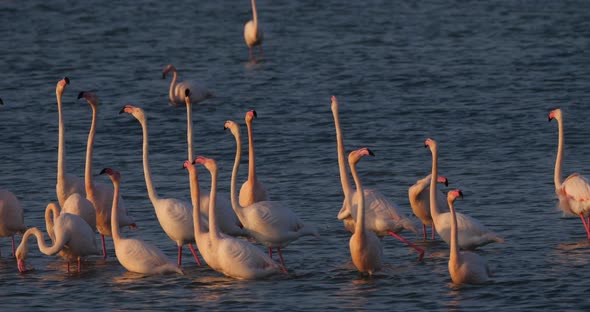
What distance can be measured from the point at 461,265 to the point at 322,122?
9.43 m

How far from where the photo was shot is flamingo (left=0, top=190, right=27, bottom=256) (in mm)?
14211

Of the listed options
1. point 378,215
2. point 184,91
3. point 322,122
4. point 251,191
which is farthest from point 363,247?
point 184,91

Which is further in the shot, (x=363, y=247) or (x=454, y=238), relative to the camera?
(x=363, y=247)

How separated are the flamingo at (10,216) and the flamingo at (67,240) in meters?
0.67

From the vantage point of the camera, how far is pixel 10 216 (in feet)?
46.7

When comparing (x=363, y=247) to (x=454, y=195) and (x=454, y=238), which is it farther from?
(x=454, y=195)

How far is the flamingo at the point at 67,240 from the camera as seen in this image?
1331 centimetres

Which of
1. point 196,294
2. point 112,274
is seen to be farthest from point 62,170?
point 196,294

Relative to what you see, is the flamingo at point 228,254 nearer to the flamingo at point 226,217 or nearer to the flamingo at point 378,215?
the flamingo at point 226,217

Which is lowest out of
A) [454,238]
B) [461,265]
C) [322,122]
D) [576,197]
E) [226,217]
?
[461,265]

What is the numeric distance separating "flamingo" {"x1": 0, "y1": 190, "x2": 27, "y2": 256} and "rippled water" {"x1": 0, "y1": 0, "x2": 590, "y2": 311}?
0.37m

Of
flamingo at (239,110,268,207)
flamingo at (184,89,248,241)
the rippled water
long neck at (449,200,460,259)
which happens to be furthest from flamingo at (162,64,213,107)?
long neck at (449,200,460,259)

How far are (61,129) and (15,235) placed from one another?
1388mm

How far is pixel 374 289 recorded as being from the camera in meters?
12.8
